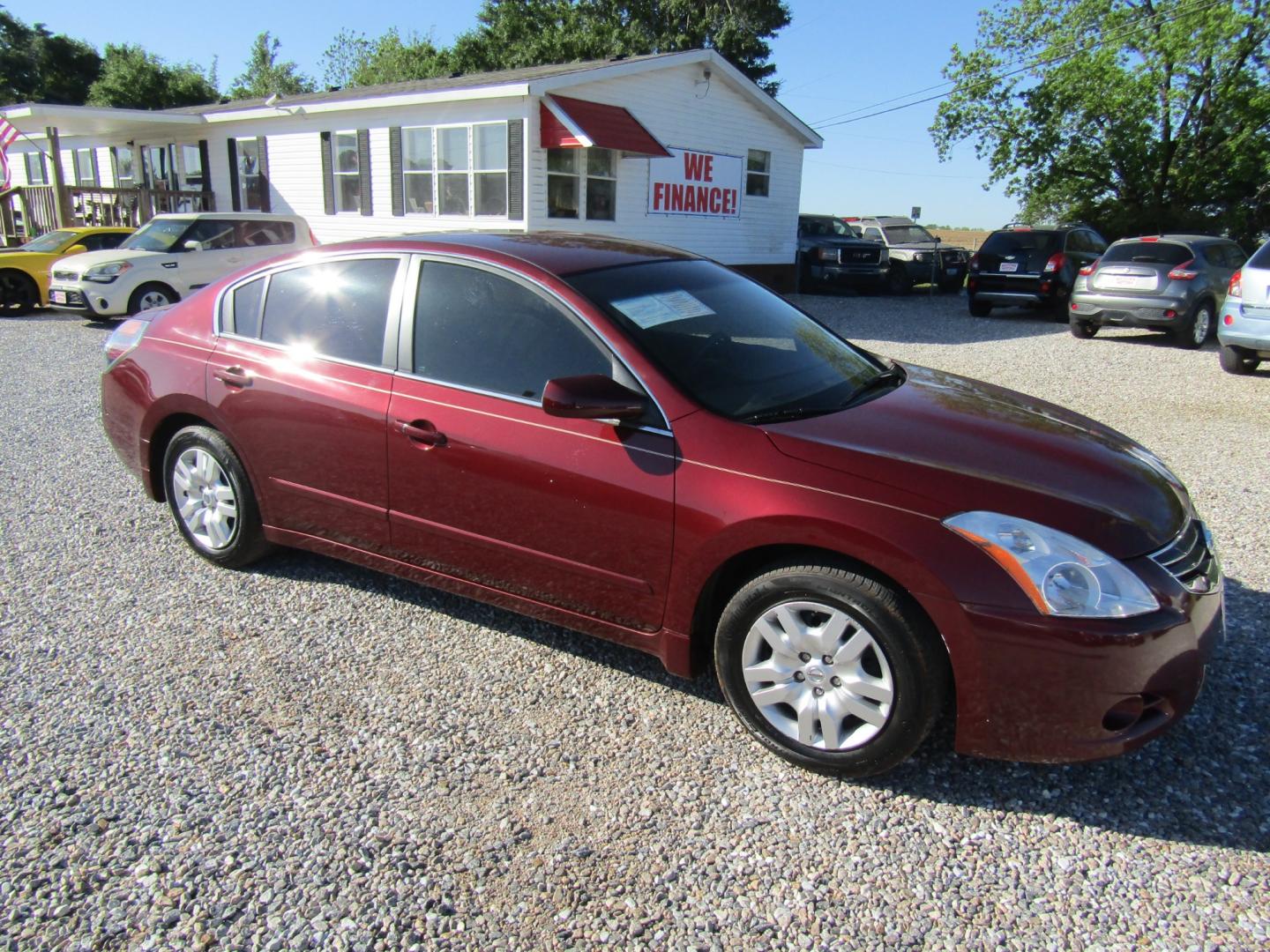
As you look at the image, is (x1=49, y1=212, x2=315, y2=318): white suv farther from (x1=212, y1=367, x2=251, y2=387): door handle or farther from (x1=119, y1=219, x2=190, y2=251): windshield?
(x1=212, y1=367, x2=251, y2=387): door handle

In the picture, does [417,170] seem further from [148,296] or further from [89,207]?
[89,207]

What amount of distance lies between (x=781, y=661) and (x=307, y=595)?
92.9 inches

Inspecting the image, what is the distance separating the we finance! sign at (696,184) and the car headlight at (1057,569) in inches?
615

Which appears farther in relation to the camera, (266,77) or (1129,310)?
(266,77)

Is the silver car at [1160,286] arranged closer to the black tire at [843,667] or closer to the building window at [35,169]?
the black tire at [843,667]

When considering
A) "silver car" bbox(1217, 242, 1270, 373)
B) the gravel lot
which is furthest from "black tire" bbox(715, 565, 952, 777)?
"silver car" bbox(1217, 242, 1270, 373)

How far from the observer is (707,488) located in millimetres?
2902

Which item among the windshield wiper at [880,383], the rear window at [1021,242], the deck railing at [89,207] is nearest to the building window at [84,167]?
the deck railing at [89,207]

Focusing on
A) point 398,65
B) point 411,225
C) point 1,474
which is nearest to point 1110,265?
point 411,225

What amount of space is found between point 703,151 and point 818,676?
1744 centimetres

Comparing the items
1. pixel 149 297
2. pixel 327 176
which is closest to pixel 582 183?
pixel 327 176

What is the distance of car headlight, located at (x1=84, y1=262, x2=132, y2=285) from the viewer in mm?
12812

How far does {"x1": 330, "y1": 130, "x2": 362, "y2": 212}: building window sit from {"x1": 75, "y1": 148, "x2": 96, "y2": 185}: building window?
11016mm

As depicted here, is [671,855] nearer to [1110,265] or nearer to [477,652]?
[477,652]
